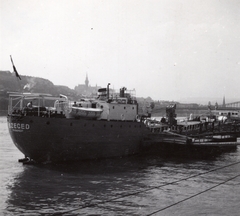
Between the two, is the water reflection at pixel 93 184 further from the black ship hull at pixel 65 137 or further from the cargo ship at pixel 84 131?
the cargo ship at pixel 84 131

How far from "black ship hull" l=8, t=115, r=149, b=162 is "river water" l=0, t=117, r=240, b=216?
2.95 ft

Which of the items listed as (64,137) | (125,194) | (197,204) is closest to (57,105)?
(64,137)

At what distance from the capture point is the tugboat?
23.0m

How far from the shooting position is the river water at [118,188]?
1447cm

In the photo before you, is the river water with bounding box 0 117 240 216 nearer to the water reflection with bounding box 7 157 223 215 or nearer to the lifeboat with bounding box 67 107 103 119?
the water reflection with bounding box 7 157 223 215

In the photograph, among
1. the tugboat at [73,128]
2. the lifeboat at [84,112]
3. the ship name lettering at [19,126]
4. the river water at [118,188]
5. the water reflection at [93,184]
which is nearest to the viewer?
the river water at [118,188]

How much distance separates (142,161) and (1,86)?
15240 cm

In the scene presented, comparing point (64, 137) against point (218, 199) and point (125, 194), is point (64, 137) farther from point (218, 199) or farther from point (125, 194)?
point (218, 199)

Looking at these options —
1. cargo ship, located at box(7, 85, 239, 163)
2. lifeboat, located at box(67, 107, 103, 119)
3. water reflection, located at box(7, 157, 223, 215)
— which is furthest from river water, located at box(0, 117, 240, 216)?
lifeboat, located at box(67, 107, 103, 119)

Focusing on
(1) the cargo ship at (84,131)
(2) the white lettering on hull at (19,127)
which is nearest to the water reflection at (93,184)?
(1) the cargo ship at (84,131)

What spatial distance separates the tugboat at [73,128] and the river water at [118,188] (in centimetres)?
105

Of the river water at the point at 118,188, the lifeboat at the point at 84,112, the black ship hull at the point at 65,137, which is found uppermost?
the lifeboat at the point at 84,112

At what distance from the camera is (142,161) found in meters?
27.9

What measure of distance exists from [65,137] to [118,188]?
717 centimetres
